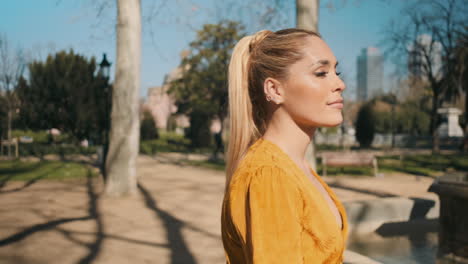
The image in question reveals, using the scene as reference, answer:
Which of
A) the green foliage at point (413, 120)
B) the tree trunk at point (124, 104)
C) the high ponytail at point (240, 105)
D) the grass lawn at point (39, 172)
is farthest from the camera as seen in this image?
the green foliage at point (413, 120)

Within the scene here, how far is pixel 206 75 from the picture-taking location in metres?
28.9

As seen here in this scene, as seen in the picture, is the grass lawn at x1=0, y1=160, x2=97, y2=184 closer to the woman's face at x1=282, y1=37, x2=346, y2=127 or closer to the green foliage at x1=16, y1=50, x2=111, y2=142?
the green foliage at x1=16, y1=50, x2=111, y2=142

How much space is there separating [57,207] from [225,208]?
7746mm

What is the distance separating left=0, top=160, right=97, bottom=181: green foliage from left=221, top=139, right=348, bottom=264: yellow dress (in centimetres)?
1271

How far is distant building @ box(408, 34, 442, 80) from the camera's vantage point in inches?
958

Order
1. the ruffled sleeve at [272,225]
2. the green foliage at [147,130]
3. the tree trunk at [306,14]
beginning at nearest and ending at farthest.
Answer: the ruffled sleeve at [272,225] < the tree trunk at [306,14] < the green foliage at [147,130]

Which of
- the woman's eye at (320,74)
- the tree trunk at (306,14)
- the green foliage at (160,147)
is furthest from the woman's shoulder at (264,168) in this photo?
the green foliage at (160,147)

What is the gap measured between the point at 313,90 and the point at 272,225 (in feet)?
1.59

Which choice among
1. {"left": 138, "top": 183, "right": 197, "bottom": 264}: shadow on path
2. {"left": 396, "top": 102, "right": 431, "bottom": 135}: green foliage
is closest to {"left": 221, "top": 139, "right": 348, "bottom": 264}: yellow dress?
{"left": 138, "top": 183, "right": 197, "bottom": 264}: shadow on path

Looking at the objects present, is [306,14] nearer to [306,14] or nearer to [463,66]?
[306,14]

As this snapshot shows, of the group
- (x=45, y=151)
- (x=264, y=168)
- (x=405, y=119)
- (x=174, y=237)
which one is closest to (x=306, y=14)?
(x=174, y=237)

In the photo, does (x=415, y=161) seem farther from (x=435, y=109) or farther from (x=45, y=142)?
(x=45, y=142)

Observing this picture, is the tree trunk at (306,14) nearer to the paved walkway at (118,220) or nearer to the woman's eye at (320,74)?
the paved walkway at (118,220)

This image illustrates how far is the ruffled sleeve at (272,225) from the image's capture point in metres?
1.07
